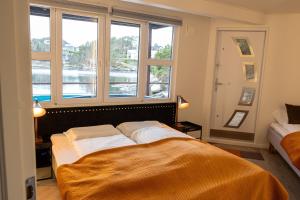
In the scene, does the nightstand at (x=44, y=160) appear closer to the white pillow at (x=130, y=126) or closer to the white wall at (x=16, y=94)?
the white pillow at (x=130, y=126)

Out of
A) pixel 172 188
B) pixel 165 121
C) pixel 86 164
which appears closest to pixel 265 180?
pixel 172 188

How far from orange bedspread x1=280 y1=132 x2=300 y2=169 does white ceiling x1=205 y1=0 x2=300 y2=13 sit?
68.8 inches

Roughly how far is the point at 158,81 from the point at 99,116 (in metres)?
1.11

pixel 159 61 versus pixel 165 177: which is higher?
pixel 159 61

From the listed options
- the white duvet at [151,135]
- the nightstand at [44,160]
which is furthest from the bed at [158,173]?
the nightstand at [44,160]

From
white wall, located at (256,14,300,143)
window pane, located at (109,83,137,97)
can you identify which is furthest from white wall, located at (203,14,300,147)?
window pane, located at (109,83,137,97)

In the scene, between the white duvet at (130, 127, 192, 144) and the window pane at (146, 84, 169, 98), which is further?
the window pane at (146, 84, 169, 98)

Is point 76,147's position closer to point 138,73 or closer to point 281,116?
→ point 138,73

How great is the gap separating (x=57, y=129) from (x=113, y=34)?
1.45 meters

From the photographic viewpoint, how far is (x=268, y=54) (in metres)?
3.91

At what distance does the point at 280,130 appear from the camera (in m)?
3.51

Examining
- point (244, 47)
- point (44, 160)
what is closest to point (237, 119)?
point (244, 47)

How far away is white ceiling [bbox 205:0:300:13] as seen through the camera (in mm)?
3162

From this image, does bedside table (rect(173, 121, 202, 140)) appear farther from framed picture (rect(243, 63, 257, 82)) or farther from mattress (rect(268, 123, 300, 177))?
framed picture (rect(243, 63, 257, 82))
